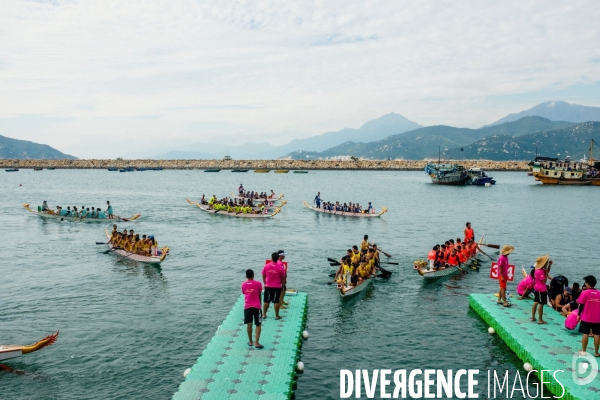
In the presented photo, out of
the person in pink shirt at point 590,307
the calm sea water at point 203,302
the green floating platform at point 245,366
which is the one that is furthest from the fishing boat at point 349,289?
the person in pink shirt at point 590,307

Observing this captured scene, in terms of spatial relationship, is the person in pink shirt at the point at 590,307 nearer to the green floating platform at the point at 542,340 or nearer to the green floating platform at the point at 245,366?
the green floating platform at the point at 542,340

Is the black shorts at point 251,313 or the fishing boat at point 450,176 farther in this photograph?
the fishing boat at point 450,176

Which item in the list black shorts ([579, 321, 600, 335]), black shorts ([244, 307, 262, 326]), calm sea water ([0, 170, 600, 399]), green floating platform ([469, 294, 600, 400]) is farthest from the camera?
calm sea water ([0, 170, 600, 399])

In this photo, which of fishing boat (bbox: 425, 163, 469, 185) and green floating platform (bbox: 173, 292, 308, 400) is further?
fishing boat (bbox: 425, 163, 469, 185)

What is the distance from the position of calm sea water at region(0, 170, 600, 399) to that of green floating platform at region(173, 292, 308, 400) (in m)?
1.24

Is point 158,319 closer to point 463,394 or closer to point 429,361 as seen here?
point 429,361

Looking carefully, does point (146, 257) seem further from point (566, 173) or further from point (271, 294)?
point (566, 173)

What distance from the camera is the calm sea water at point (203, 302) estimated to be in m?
16.9

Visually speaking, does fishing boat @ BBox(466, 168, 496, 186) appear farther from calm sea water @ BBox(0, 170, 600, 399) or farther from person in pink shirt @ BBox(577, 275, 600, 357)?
person in pink shirt @ BBox(577, 275, 600, 357)

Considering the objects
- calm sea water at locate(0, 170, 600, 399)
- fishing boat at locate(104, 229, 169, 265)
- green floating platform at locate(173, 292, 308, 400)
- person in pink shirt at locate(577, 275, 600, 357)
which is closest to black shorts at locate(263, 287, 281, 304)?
green floating platform at locate(173, 292, 308, 400)

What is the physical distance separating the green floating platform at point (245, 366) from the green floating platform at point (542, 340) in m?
8.25

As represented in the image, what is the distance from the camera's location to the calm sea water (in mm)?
16922

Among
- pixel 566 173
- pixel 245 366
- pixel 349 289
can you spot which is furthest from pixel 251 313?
pixel 566 173

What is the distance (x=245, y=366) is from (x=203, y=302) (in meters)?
10.3
